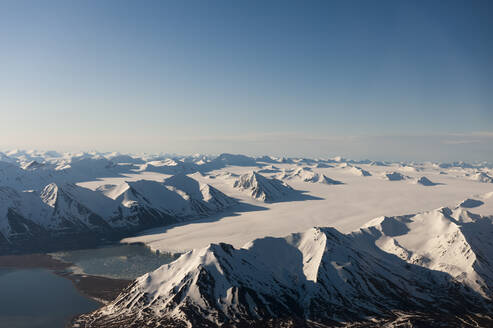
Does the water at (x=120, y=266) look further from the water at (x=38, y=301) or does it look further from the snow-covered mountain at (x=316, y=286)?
the snow-covered mountain at (x=316, y=286)

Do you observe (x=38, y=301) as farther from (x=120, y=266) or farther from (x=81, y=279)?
(x=120, y=266)

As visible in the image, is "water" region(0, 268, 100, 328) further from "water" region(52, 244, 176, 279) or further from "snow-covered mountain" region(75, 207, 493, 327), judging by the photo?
"water" region(52, 244, 176, 279)

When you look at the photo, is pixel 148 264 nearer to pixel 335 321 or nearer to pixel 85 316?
pixel 85 316

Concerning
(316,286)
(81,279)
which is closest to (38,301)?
(81,279)

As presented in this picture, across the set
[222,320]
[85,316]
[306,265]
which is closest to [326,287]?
[306,265]

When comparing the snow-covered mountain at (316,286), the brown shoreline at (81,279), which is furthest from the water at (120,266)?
the snow-covered mountain at (316,286)

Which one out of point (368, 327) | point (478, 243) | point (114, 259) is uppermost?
point (478, 243)

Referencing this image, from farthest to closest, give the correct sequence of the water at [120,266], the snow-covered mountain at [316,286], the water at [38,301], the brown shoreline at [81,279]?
the water at [120,266]
the brown shoreline at [81,279]
the water at [38,301]
the snow-covered mountain at [316,286]
